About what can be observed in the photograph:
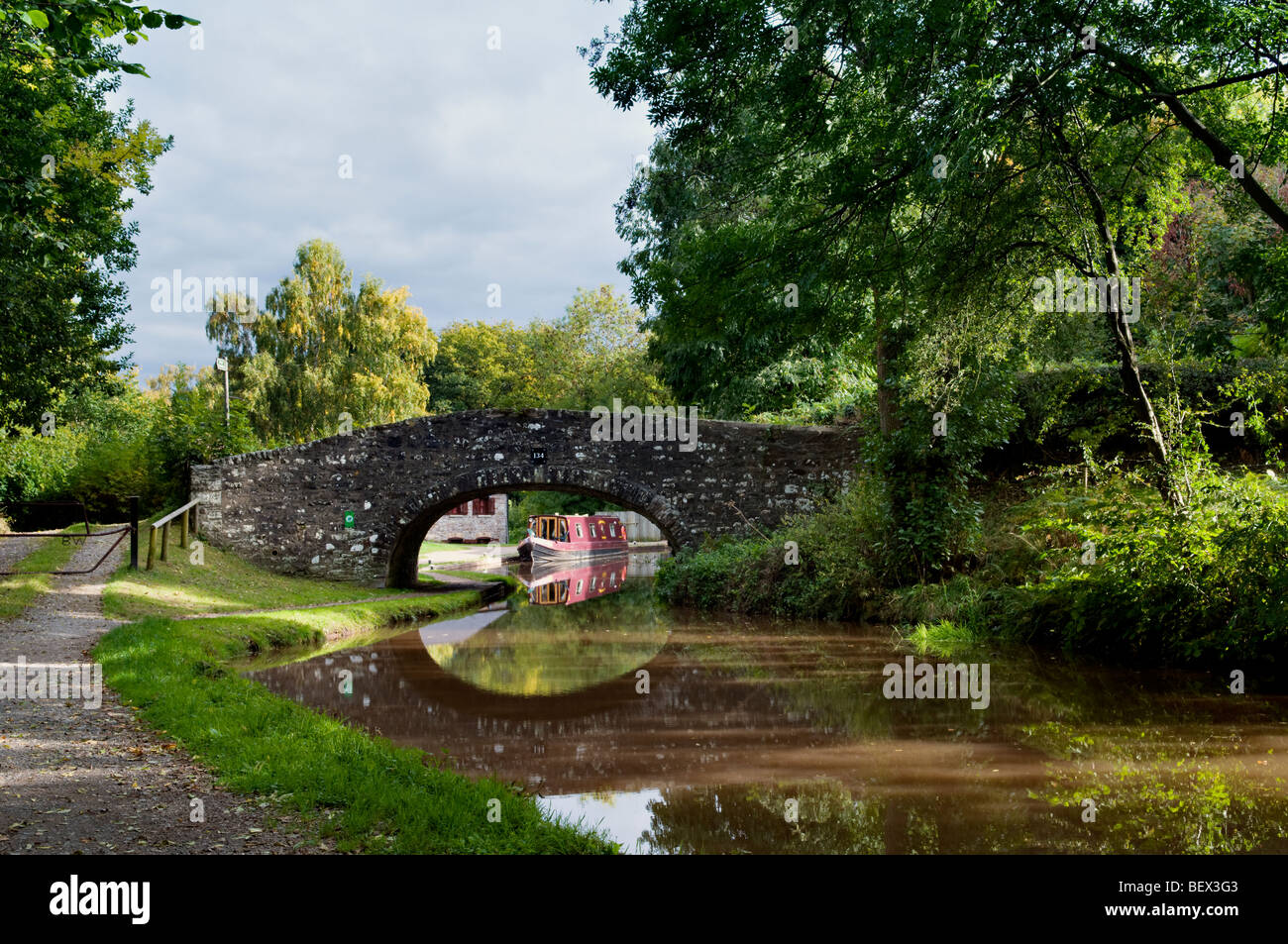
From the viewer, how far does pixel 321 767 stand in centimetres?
427

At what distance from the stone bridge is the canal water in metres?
5.86

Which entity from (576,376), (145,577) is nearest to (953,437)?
(145,577)

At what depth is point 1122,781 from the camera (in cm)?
447

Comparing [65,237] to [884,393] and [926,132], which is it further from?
[884,393]

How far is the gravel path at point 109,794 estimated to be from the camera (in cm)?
327

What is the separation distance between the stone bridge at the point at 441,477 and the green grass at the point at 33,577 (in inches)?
88.7

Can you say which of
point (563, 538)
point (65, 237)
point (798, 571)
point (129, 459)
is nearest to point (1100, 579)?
point (798, 571)

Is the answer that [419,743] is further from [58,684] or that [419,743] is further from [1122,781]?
[1122,781]

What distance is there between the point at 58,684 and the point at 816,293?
21.5 feet

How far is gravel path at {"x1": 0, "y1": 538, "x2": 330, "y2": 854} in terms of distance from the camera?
10.7 feet

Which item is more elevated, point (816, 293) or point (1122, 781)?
point (816, 293)

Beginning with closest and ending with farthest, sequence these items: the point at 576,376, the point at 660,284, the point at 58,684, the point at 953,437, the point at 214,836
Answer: the point at 214,836
the point at 58,684
the point at 660,284
the point at 953,437
the point at 576,376

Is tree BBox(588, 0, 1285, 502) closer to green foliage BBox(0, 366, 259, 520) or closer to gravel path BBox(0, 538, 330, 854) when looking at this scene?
gravel path BBox(0, 538, 330, 854)

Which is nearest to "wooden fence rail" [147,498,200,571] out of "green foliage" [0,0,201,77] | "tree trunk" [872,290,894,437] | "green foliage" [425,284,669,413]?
"green foliage" [0,0,201,77]
